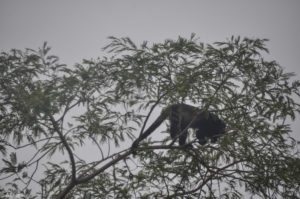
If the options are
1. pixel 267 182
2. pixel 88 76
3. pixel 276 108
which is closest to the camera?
pixel 267 182

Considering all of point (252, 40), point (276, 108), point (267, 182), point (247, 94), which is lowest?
point (267, 182)

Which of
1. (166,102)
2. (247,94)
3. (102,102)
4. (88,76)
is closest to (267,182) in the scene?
(247,94)

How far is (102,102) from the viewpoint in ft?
12.9

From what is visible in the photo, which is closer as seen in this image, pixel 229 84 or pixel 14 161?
pixel 229 84

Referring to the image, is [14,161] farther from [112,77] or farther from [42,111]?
[112,77]

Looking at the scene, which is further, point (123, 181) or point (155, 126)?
point (155, 126)

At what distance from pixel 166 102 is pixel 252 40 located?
132cm

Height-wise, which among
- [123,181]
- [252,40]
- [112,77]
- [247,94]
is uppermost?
[112,77]

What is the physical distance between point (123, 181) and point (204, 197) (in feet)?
3.64

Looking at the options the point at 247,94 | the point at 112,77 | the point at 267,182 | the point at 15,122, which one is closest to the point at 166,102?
the point at 112,77

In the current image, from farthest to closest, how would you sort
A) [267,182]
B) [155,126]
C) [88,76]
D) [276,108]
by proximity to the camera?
[155,126] < [88,76] < [276,108] < [267,182]

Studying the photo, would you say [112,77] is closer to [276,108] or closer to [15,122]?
[15,122]

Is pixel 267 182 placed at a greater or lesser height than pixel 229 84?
lesser

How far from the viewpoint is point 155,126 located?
15.5 ft
